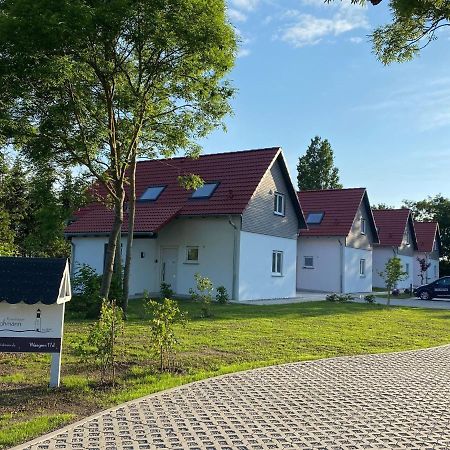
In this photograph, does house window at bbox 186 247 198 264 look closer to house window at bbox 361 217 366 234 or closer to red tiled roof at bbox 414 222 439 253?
house window at bbox 361 217 366 234

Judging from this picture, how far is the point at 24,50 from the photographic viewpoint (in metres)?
11.8


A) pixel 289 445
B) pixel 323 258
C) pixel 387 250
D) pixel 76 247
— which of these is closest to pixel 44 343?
pixel 289 445

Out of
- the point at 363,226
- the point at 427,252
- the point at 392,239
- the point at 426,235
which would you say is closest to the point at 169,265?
the point at 363,226

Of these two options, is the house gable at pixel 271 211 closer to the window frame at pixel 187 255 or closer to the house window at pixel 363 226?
the window frame at pixel 187 255

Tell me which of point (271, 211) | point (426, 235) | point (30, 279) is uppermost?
point (426, 235)

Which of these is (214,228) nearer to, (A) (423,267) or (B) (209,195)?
(B) (209,195)

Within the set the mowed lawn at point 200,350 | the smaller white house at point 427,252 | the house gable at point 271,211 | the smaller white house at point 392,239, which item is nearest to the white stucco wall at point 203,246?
the house gable at point 271,211

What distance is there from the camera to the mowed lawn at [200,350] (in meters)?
6.64

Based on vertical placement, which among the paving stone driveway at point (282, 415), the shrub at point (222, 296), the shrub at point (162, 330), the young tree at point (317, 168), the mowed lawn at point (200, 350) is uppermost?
the young tree at point (317, 168)

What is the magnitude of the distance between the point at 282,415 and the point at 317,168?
67240 mm

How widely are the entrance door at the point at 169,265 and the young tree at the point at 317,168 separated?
47470 mm

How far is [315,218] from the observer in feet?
115

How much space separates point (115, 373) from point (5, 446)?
3312mm

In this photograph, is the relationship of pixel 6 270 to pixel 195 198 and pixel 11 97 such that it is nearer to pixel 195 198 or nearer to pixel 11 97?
pixel 11 97
